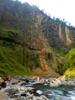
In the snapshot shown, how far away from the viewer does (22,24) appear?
162750 millimetres

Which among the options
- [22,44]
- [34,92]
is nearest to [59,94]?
[34,92]

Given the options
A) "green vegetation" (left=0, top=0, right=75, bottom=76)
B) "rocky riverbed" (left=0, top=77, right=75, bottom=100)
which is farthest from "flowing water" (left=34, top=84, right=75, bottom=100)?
"green vegetation" (left=0, top=0, right=75, bottom=76)

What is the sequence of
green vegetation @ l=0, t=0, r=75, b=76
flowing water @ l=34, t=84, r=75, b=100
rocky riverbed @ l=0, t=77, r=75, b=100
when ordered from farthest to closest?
green vegetation @ l=0, t=0, r=75, b=76 → flowing water @ l=34, t=84, r=75, b=100 → rocky riverbed @ l=0, t=77, r=75, b=100

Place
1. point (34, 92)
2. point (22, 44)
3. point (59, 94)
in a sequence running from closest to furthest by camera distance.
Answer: point (34, 92), point (59, 94), point (22, 44)

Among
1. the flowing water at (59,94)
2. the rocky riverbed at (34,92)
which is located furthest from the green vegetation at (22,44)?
the flowing water at (59,94)

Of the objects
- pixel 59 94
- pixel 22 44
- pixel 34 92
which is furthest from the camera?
pixel 22 44

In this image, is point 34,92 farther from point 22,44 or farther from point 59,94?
point 22,44

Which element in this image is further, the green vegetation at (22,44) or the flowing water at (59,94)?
the green vegetation at (22,44)

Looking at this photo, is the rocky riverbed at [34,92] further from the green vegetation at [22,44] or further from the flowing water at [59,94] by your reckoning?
the green vegetation at [22,44]

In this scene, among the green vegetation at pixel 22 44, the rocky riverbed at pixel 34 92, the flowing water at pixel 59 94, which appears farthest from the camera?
the green vegetation at pixel 22 44

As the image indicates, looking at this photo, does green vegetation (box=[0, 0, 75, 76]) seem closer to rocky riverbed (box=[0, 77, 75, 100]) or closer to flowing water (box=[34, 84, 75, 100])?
rocky riverbed (box=[0, 77, 75, 100])

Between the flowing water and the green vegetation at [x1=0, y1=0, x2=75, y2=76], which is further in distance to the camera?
the green vegetation at [x1=0, y1=0, x2=75, y2=76]

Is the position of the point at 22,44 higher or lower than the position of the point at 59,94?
higher

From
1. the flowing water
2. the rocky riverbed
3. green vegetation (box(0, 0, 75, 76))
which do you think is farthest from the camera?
green vegetation (box(0, 0, 75, 76))
